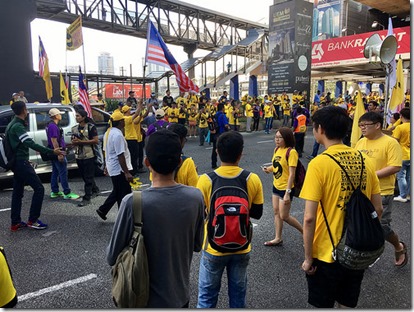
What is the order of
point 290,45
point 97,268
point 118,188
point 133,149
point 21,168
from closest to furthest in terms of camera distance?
point 97,268 → point 21,168 → point 118,188 → point 133,149 → point 290,45

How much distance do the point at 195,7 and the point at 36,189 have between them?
2365 cm

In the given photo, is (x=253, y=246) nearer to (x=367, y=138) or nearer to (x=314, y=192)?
(x=367, y=138)

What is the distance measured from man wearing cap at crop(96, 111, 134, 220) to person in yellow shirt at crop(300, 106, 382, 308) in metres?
3.19

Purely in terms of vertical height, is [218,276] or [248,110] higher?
[248,110]

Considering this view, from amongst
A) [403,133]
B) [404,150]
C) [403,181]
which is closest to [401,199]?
[403,181]

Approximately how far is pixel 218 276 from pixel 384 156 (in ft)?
7.33

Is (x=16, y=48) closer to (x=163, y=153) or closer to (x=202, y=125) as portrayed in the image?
(x=202, y=125)

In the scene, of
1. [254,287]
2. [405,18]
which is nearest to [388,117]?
[254,287]

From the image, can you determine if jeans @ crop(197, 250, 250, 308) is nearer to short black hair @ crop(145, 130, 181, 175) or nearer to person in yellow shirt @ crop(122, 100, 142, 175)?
short black hair @ crop(145, 130, 181, 175)

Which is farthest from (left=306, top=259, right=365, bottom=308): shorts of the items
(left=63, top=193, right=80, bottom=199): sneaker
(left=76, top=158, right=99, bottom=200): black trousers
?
(left=63, top=193, right=80, bottom=199): sneaker

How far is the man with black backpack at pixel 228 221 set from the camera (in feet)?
7.95

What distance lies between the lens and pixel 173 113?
14219 mm

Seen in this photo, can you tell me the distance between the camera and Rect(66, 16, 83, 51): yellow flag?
12719 mm

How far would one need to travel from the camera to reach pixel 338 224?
2250 mm
